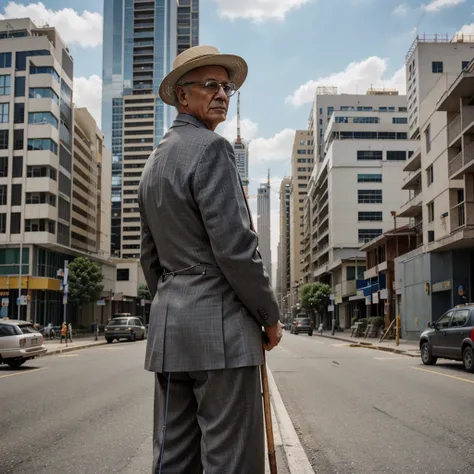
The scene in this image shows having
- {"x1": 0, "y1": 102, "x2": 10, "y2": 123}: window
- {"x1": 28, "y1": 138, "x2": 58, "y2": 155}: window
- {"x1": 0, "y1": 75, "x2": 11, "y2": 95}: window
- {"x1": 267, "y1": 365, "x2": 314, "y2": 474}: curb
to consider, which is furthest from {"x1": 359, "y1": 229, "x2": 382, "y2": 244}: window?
{"x1": 267, "y1": 365, "x2": 314, "y2": 474}: curb

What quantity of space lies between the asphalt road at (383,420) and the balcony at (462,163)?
1645cm

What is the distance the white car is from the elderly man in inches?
608

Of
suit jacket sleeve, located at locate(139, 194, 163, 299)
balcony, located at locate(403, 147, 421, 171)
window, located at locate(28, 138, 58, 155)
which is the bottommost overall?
suit jacket sleeve, located at locate(139, 194, 163, 299)

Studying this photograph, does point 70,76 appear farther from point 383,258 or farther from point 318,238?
point 318,238

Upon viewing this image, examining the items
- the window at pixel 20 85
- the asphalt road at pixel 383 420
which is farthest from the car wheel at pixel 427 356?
the window at pixel 20 85

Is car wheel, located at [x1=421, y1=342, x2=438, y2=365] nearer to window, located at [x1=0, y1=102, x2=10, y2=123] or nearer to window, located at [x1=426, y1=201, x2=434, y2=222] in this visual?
window, located at [x1=426, y1=201, x2=434, y2=222]

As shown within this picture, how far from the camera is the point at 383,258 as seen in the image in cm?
5191

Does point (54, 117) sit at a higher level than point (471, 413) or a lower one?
higher

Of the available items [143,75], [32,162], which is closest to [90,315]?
[32,162]

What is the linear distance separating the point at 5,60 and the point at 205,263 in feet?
190

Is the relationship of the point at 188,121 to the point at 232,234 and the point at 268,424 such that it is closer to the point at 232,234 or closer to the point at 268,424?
the point at 232,234

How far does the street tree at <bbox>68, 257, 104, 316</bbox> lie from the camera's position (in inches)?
2016

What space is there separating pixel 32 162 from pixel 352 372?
44823 millimetres

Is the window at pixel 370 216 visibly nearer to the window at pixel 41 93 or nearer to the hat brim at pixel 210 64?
the window at pixel 41 93
